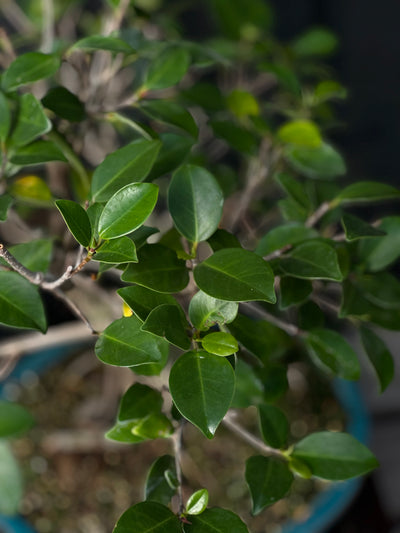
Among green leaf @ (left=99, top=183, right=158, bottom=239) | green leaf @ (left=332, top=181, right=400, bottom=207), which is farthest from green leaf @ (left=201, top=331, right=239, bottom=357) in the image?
green leaf @ (left=332, top=181, right=400, bottom=207)

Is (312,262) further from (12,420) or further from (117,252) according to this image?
(12,420)

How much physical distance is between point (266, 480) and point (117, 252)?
0.25 m

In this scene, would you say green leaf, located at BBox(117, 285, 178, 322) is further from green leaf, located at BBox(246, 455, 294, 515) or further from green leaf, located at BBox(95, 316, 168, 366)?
green leaf, located at BBox(246, 455, 294, 515)

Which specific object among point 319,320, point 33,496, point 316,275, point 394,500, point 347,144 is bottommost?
point 394,500

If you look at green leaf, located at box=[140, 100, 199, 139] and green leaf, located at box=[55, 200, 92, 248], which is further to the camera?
green leaf, located at box=[140, 100, 199, 139]

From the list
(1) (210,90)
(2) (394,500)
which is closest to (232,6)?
(1) (210,90)

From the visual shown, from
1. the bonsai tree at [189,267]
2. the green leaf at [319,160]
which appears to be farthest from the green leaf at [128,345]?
the green leaf at [319,160]

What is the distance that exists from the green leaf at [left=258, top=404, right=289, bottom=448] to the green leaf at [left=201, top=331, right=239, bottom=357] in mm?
147

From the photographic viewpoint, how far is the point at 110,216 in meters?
0.46

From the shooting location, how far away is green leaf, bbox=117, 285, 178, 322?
1.54 feet

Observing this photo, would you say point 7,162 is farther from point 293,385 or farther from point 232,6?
point 293,385

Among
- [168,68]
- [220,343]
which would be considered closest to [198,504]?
[220,343]

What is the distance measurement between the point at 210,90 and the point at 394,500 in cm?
98

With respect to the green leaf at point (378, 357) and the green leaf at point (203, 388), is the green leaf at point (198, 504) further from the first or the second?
the green leaf at point (378, 357)
